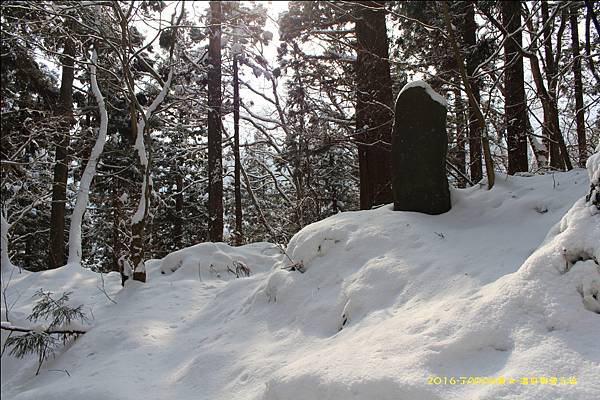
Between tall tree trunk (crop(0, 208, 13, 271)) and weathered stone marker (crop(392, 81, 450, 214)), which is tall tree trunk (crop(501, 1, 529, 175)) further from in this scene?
tall tree trunk (crop(0, 208, 13, 271))

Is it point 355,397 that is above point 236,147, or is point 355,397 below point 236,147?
below

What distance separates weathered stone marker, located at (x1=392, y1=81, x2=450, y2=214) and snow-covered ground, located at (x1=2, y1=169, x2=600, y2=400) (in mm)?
235

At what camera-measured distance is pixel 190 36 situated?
37.1 feet

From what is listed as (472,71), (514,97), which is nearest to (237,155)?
(472,71)

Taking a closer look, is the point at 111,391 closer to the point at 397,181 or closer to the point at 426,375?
the point at 426,375

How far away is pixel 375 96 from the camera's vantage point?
6930 millimetres

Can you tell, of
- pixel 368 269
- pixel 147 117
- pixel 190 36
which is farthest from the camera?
pixel 190 36

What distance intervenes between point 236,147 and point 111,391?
10.7 metres

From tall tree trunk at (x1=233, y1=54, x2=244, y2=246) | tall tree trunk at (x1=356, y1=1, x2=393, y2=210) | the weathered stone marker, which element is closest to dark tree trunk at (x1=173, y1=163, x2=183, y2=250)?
tall tree trunk at (x1=233, y1=54, x2=244, y2=246)

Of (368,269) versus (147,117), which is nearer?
(368,269)

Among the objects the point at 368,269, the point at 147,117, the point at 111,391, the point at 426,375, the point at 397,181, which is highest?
the point at 147,117

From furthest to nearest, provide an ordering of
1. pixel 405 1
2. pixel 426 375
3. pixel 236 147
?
pixel 236 147
pixel 405 1
pixel 426 375

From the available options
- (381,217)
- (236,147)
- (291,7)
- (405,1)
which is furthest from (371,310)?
(236,147)

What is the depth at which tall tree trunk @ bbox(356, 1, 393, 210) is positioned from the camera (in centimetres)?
674
